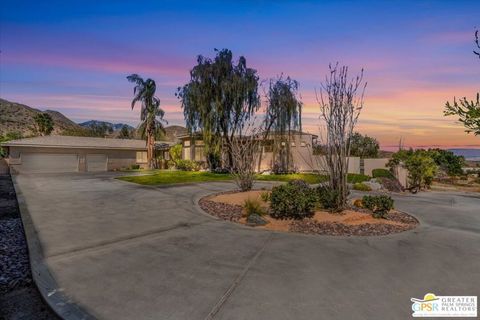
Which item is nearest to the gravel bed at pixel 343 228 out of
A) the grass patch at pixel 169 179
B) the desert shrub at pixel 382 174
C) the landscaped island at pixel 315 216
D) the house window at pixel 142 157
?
the landscaped island at pixel 315 216

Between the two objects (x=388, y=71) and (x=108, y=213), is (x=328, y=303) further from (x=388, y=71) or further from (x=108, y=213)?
(x=388, y=71)

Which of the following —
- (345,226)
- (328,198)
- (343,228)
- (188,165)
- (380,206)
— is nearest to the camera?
(343,228)

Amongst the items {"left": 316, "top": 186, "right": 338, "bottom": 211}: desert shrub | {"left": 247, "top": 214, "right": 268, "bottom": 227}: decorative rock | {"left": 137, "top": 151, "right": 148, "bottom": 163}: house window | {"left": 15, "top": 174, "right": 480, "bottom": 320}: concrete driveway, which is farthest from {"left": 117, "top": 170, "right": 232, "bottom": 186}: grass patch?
{"left": 137, "top": 151, "right": 148, "bottom": 163}: house window

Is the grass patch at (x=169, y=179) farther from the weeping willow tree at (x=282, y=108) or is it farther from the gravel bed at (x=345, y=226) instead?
the gravel bed at (x=345, y=226)

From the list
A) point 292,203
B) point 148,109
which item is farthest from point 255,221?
point 148,109

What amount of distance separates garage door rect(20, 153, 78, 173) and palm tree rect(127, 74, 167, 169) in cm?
746

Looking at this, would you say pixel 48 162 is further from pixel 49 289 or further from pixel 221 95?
pixel 49 289

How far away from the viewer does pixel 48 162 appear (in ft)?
88.8

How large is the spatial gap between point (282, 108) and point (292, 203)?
16.6 meters

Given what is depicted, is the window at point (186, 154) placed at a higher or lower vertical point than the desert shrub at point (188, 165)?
higher

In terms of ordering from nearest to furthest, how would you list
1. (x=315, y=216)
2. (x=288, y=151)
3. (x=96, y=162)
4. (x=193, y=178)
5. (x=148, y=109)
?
(x=315, y=216) → (x=193, y=178) → (x=288, y=151) → (x=96, y=162) → (x=148, y=109)

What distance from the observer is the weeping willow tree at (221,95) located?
2301 centimetres

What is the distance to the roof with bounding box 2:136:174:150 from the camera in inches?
1011

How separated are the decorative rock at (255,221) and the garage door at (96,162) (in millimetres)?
26796
